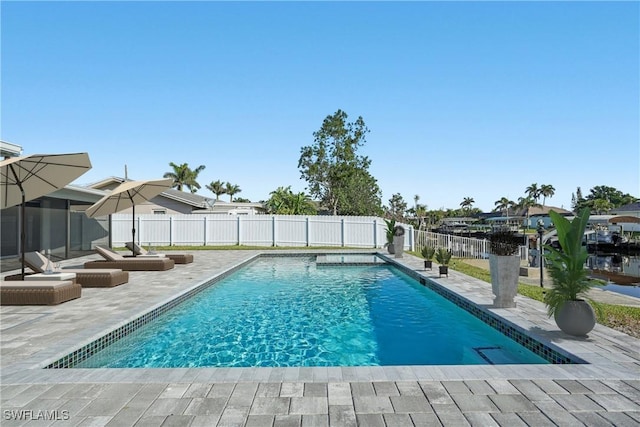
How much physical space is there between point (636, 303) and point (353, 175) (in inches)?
1033

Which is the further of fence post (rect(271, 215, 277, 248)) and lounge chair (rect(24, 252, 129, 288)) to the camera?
fence post (rect(271, 215, 277, 248))

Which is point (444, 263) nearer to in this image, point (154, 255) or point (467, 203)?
point (154, 255)

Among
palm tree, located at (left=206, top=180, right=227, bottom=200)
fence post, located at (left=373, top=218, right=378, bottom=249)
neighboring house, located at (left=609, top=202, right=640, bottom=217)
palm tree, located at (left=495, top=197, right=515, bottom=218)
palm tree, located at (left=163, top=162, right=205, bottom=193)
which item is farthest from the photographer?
palm tree, located at (left=495, top=197, right=515, bottom=218)

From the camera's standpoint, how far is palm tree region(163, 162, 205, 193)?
50094 millimetres

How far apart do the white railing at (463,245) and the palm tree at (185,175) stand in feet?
133

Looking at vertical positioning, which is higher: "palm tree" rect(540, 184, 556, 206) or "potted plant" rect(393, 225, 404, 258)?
"palm tree" rect(540, 184, 556, 206)

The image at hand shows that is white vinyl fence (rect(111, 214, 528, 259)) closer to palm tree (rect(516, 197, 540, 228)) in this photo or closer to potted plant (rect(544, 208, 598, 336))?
potted plant (rect(544, 208, 598, 336))

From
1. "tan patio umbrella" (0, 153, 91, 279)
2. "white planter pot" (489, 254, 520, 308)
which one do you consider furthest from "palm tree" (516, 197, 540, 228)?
"tan patio umbrella" (0, 153, 91, 279)

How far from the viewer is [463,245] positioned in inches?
700

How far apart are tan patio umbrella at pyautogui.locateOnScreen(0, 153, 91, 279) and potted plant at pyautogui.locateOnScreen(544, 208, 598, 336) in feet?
29.1

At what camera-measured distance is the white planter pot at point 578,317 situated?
4711mm

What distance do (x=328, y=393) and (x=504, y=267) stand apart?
14.7 ft

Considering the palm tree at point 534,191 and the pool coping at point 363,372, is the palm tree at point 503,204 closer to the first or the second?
the palm tree at point 534,191

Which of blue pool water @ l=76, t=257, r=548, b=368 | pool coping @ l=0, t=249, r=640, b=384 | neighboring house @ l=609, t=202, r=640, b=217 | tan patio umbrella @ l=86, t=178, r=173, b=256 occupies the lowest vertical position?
blue pool water @ l=76, t=257, r=548, b=368
